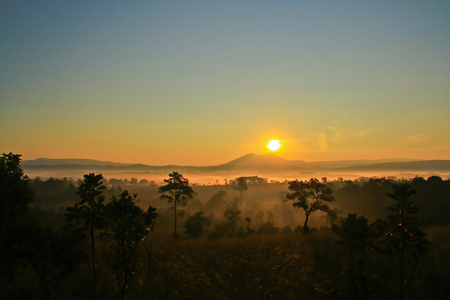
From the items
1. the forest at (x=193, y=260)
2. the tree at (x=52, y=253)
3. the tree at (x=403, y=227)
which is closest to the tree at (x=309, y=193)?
the forest at (x=193, y=260)

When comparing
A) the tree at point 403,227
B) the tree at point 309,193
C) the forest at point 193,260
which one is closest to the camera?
the forest at point 193,260

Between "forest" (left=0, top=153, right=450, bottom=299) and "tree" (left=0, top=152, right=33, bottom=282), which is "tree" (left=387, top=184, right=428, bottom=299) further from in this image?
"tree" (left=0, top=152, right=33, bottom=282)

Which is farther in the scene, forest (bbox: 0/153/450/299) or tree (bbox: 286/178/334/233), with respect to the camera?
tree (bbox: 286/178/334/233)

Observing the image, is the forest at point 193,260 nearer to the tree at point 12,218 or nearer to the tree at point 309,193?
the tree at point 12,218

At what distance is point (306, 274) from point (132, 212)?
39.5 ft

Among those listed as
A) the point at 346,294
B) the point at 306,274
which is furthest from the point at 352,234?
the point at 306,274

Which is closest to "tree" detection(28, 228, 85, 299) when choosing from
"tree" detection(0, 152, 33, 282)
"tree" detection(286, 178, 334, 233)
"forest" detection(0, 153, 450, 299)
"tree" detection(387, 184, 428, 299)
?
"forest" detection(0, 153, 450, 299)

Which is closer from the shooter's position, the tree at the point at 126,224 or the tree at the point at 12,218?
the tree at the point at 12,218

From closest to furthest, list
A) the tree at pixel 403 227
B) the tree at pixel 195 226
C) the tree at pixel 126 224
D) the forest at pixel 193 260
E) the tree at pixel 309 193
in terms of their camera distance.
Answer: the forest at pixel 193 260
the tree at pixel 126 224
the tree at pixel 403 227
the tree at pixel 309 193
the tree at pixel 195 226

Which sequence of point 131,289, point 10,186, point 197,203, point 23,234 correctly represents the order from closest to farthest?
point 23,234 → point 131,289 → point 10,186 → point 197,203

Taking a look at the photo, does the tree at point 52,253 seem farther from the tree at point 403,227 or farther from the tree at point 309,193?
the tree at point 309,193

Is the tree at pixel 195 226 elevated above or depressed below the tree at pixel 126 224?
below

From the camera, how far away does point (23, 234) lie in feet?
40.2

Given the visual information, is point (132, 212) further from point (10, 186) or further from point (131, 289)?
point (10, 186)
